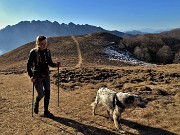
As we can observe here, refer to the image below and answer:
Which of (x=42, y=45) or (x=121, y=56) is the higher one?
(x=42, y=45)

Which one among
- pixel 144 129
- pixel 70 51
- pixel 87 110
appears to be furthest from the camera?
pixel 70 51

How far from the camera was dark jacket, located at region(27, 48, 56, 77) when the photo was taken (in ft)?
35.4

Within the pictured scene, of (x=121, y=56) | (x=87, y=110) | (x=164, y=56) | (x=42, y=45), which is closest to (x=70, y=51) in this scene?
(x=121, y=56)

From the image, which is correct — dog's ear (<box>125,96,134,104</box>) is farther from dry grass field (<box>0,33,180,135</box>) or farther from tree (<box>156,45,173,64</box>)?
tree (<box>156,45,173,64</box>)

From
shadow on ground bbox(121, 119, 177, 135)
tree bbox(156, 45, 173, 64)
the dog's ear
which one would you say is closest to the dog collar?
the dog's ear

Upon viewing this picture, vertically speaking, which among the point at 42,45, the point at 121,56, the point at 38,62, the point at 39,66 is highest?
the point at 42,45

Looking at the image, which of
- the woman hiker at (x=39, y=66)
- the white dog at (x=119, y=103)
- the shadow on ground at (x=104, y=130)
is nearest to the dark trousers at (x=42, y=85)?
the woman hiker at (x=39, y=66)

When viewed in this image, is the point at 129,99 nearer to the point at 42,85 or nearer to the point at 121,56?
the point at 42,85

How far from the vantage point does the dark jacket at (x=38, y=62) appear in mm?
10797

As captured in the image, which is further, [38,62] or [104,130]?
[38,62]

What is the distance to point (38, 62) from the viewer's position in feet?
35.7

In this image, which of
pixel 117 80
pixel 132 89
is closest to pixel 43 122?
pixel 132 89

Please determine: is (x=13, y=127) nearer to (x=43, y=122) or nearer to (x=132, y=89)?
(x=43, y=122)

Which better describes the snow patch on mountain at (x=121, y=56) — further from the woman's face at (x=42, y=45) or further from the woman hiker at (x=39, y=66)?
the woman's face at (x=42, y=45)
